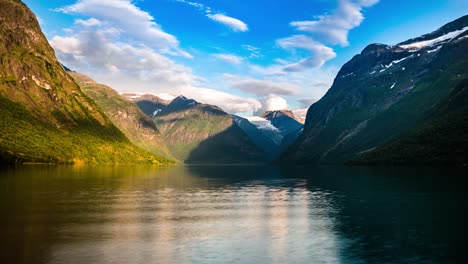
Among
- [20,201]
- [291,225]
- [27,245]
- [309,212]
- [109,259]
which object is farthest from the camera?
[20,201]

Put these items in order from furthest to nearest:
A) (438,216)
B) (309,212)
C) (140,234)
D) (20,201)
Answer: (20,201)
(309,212)
(438,216)
(140,234)

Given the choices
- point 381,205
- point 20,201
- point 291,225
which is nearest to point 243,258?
point 291,225

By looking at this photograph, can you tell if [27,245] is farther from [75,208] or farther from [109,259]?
[75,208]

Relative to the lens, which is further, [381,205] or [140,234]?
[381,205]

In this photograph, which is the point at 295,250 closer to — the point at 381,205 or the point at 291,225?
the point at 291,225

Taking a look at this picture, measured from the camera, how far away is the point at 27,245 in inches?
2126

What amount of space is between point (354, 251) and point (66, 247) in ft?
116

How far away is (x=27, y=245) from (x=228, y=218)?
3747 centimetres

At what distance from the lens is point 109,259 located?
4888 centimetres

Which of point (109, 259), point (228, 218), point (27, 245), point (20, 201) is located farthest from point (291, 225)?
point (20, 201)

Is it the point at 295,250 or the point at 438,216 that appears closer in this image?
the point at 295,250

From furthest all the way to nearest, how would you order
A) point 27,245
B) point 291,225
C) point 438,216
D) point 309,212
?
point 309,212
point 438,216
point 291,225
point 27,245

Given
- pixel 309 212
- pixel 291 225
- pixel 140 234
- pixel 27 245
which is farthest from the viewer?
pixel 309 212

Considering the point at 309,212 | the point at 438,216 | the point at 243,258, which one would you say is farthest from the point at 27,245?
the point at 438,216
